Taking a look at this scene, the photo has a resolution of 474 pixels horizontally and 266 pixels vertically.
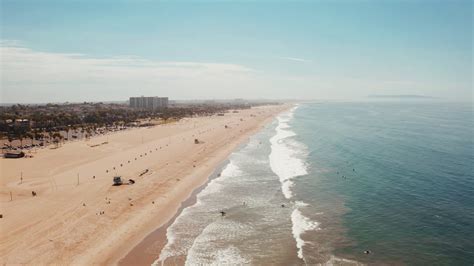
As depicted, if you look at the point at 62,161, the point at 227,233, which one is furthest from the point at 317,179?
the point at 62,161

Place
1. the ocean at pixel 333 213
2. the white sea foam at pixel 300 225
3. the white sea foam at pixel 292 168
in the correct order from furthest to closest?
the white sea foam at pixel 292 168 < the white sea foam at pixel 300 225 < the ocean at pixel 333 213

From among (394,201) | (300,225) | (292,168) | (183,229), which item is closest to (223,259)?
(183,229)

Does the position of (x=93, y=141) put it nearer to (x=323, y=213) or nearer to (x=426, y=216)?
(x=323, y=213)

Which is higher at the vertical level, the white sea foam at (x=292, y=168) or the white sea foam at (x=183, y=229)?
the white sea foam at (x=292, y=168)

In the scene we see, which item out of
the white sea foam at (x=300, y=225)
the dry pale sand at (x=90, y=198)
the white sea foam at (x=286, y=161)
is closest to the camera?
the dry pale sand at (x=90, y=198)

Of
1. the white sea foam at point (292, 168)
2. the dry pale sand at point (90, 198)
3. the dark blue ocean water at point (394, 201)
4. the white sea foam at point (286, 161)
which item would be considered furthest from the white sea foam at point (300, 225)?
the dry pale sand at point (90, 198)

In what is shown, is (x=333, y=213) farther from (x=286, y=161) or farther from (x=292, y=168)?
(x=286, y=161)

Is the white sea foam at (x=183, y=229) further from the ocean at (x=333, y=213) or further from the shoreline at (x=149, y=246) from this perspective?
the shoreline at (x=149, y=246)
